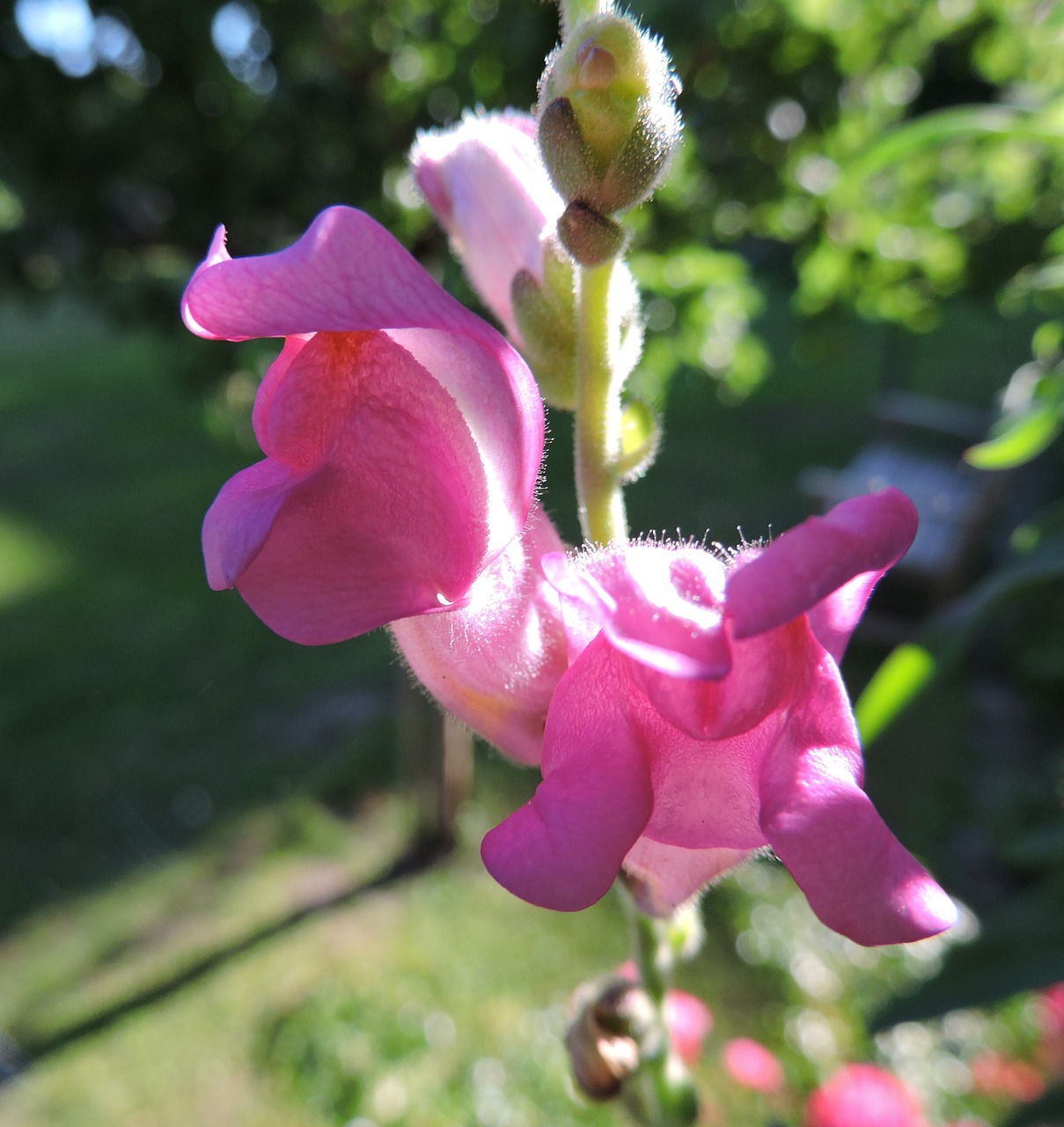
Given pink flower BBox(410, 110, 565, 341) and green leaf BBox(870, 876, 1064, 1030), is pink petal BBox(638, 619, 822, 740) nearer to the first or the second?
pink flower BBox(410, 110, 565, 341)

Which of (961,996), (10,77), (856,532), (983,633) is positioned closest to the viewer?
(856,532)

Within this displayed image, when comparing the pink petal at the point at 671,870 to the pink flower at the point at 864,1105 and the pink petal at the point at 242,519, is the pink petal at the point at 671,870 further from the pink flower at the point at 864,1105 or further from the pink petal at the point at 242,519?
the pink flower at the point at 864,1105

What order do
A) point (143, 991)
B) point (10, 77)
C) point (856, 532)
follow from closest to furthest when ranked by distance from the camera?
point (856, 532)
point (10, 77)
point (143, 991)

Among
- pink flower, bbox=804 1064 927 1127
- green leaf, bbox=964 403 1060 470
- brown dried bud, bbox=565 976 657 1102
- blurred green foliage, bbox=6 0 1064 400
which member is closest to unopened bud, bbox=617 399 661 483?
brown dried bud, bbox=565 976 657 1102

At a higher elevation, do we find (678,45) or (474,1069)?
(678,45)

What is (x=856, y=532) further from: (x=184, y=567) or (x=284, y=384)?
(x=184, y=567)

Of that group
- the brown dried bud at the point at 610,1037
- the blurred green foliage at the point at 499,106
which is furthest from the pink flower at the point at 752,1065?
the brown dried bud at the point at 610,1037

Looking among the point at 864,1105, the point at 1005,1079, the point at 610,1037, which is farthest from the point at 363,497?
the point at 1005,1079

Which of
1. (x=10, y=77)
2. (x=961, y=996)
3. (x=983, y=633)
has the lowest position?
(x=983, y=633)

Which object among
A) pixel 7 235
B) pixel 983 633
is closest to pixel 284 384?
pixel 7 235
